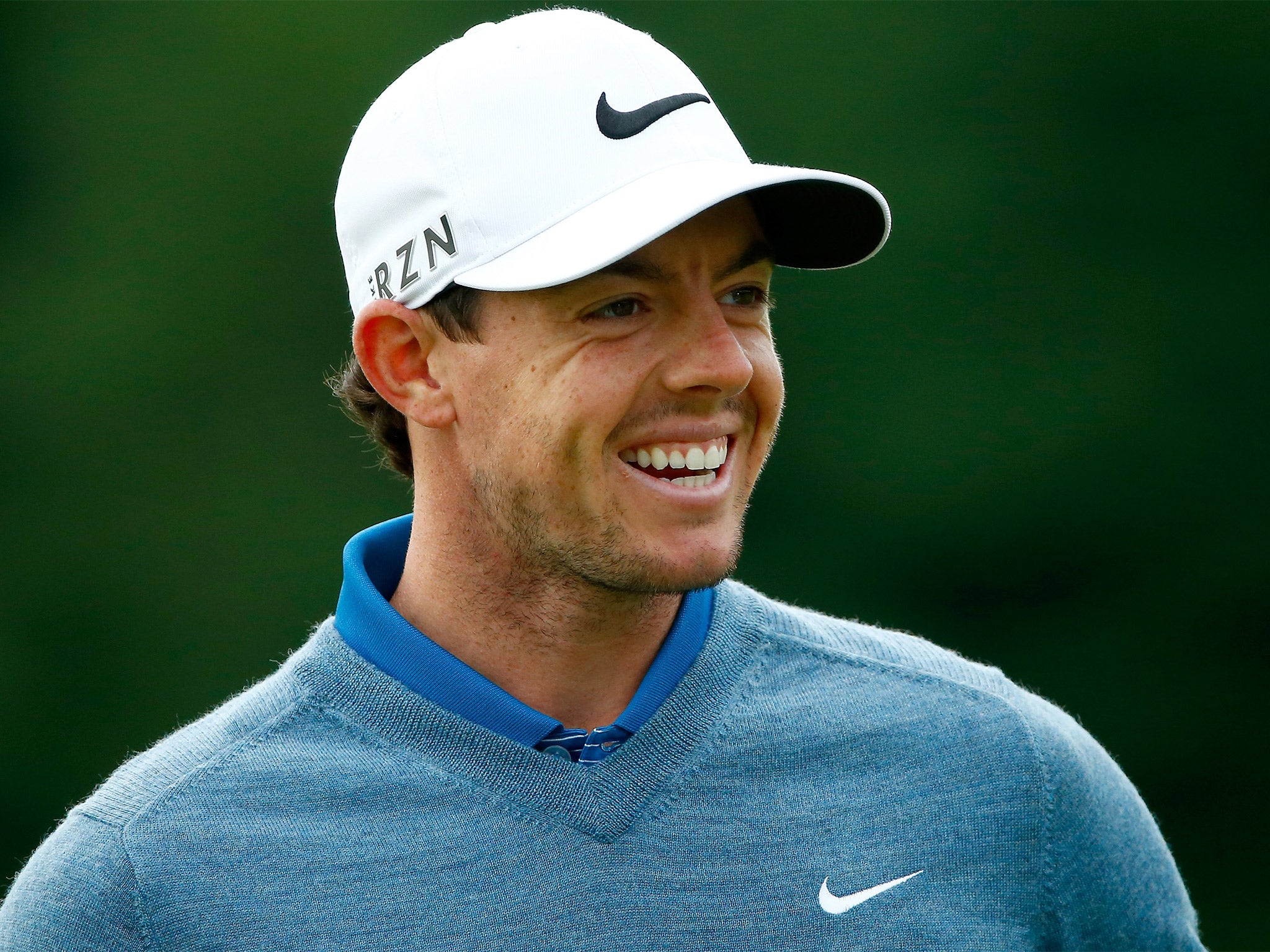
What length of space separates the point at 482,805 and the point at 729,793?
0.29 meters

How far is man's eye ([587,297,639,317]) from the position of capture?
6.27 ft

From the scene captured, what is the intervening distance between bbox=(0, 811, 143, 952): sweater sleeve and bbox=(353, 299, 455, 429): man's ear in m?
0.63

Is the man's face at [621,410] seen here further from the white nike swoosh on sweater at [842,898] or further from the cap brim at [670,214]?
the white nike swoosh on sweater at [842,898]

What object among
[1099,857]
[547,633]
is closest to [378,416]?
[547,633]

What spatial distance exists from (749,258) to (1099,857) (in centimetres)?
86

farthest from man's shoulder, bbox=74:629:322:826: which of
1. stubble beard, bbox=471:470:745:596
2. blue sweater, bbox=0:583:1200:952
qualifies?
stubble beard, bbox=471:470:745:596

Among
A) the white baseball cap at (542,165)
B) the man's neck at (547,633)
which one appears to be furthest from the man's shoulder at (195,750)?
the white baseball cap at (542,165)

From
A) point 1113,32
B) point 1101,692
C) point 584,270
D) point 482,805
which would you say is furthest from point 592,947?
point 1113,32

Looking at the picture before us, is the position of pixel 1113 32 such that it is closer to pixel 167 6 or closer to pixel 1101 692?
pixel 1101 692

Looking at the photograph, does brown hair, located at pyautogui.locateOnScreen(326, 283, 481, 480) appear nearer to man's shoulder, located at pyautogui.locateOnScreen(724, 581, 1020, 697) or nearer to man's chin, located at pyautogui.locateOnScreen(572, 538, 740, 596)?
man's chin, located at pyautogui.locateOnScreen(572, 538, 740, 596)

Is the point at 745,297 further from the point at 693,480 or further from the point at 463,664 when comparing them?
the point at 463,664

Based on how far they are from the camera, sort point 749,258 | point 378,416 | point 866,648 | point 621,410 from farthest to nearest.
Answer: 1. point 378,416
2. point 866,648
3. point 749,258
4. point 621,410

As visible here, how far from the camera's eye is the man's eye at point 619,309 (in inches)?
75.2

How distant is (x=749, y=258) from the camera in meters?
2.00
